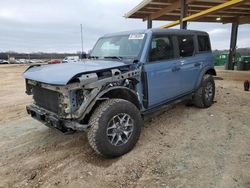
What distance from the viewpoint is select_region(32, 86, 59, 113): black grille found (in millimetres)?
3223

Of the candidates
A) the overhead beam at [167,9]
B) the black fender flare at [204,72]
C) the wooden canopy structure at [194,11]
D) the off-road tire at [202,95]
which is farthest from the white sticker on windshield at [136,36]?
the overhead beam at [167,9]

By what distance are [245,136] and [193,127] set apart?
0.92 metres

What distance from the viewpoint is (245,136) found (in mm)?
3947

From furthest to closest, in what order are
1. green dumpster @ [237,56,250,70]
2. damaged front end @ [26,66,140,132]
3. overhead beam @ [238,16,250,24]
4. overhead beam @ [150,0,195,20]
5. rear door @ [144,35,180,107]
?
green dumpster @ [237,56,250,70]
overhead beam @ [238,16,250,24]
overhead beam @ [150,0,195,20]
rear door @ [144,35,180,107]
damaged front end @ [26,66,140,132]

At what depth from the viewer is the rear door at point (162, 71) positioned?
12.8 feet

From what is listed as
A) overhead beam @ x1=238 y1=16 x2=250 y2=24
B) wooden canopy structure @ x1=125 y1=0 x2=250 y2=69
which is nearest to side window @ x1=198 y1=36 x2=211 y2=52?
wooden canopy structure @ x1=125 y1=0 x2=250 y2=69

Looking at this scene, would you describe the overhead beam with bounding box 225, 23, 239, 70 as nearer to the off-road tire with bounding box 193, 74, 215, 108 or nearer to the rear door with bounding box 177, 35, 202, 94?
the off-road tire with bounding box 193, 74, 215, 108

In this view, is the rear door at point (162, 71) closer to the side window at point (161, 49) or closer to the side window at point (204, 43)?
the side window at point (161, 49)

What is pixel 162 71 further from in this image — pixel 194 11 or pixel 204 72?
pixel 194 11

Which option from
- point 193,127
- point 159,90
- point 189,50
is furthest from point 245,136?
point 189,50

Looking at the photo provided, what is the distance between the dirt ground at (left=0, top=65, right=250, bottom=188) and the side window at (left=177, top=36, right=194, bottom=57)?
4.71ft

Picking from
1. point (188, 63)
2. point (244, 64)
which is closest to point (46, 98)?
point (188, 63)

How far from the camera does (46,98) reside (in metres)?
3.44

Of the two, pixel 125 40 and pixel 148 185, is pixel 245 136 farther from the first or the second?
pixel 125 40
